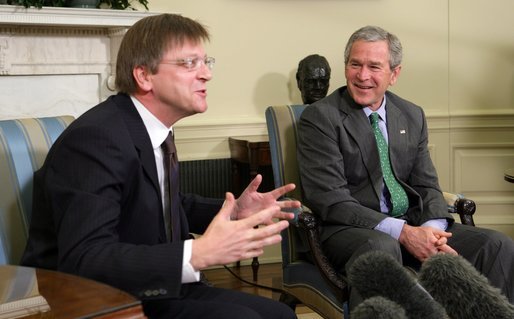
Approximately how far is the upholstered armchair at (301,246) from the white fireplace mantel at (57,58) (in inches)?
44.3

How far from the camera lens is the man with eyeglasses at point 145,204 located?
1.48 m

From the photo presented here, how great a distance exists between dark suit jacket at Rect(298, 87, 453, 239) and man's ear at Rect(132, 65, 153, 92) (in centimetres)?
100

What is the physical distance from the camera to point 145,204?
5.57 feet

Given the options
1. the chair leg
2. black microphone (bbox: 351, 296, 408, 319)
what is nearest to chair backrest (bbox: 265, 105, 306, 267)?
the chair leg

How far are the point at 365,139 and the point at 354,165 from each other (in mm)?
109

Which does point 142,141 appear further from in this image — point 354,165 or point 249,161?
point 249,161

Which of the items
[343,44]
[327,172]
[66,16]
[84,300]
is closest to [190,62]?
[84,300]

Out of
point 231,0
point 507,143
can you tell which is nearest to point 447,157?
point 507,143

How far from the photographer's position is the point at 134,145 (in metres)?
1.71

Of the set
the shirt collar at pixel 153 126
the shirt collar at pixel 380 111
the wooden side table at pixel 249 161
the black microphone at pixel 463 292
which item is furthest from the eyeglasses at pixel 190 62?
the wooden side table at pixel 249 161

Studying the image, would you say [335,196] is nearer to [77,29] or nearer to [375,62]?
[375,62]

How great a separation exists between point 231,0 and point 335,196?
1.92 m

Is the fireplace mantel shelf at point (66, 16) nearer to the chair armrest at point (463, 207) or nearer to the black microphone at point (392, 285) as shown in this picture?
the chair armrest at point (463, 207)

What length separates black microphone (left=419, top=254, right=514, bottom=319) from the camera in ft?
4.12
